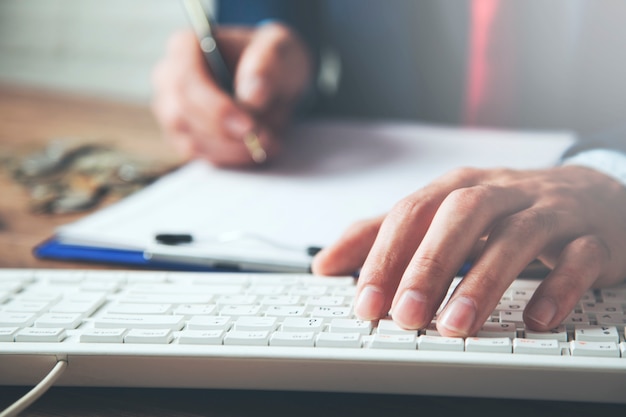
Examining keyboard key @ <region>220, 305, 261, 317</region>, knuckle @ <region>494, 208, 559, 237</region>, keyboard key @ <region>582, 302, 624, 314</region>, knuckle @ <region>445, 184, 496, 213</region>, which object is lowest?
keyboard key @ <region>582, 302, 624, 314</region>

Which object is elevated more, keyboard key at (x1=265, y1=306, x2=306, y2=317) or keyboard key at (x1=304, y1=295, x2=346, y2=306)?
keyboard key at (x1=265, y1=306, x2=306, y2=317)

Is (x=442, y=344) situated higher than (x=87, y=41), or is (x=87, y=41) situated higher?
(x=87, y=41)

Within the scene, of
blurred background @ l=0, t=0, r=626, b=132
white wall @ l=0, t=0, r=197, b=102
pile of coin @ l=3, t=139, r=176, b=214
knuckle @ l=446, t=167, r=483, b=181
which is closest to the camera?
knuckle @ l=446, t=167, r=483, b=181

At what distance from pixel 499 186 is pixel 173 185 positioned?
377 millimetres

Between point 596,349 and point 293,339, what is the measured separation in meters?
0.14

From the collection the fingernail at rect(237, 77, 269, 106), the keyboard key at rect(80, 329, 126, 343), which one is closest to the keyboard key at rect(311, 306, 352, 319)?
the keyboard key at rect(80, 329, 126, 343)

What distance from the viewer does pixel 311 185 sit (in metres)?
0.66

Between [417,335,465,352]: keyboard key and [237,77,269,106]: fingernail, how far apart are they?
0.51 metres

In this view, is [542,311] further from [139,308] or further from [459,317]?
[139,308]

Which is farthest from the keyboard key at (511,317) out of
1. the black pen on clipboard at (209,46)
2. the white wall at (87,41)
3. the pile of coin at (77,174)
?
the white wall at (87,41)

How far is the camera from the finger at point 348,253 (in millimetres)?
426

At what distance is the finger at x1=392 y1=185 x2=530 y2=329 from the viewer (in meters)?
0.33

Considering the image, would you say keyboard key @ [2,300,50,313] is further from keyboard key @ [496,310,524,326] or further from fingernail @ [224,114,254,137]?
fingernail @ [224,114,254,137]

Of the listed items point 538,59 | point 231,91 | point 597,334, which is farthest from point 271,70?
point 597,334
